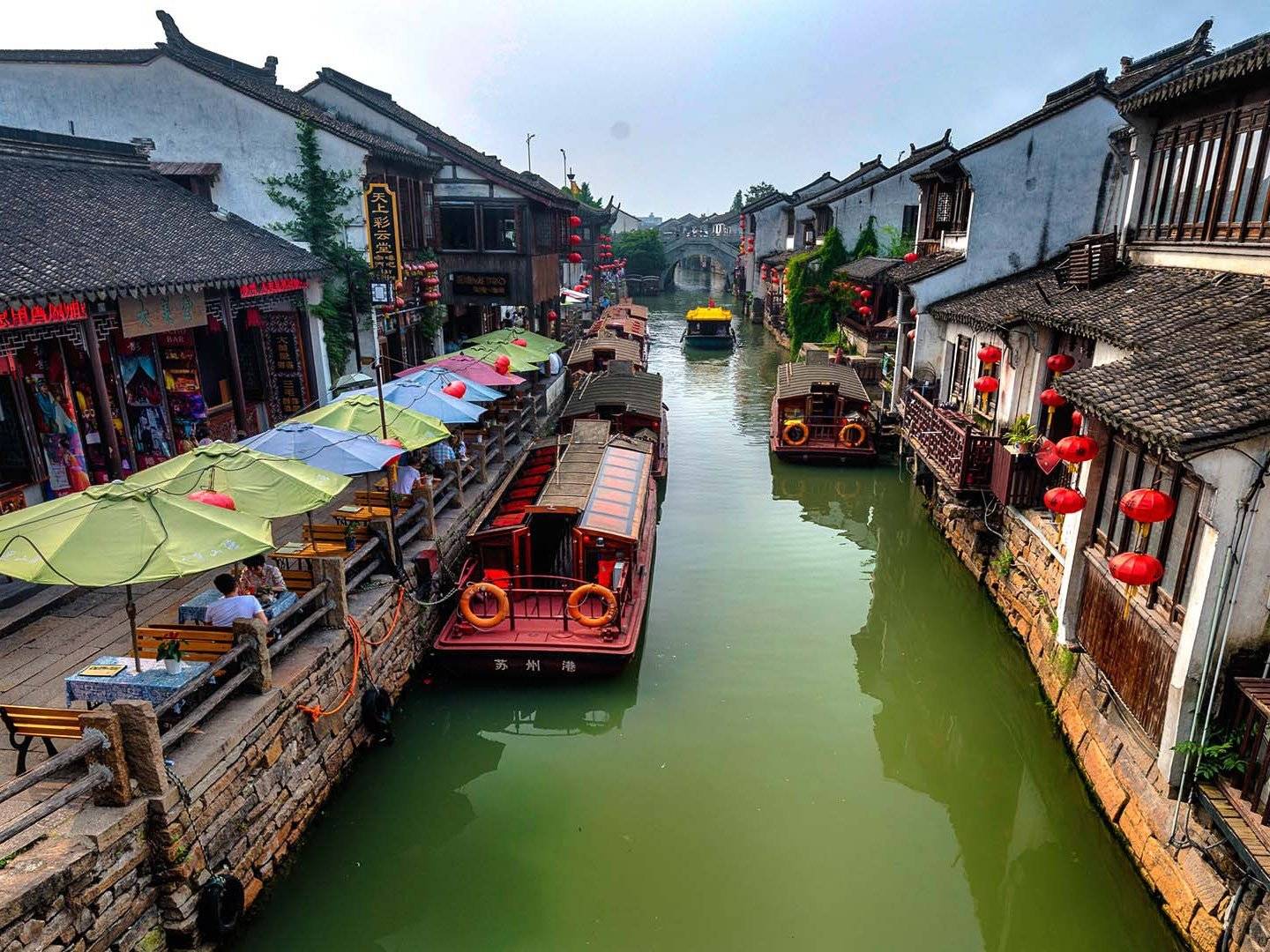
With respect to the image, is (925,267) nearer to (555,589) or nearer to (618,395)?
(618,395)

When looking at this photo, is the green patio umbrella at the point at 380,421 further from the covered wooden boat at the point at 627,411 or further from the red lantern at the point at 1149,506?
the red lantern at the point at 1149,506

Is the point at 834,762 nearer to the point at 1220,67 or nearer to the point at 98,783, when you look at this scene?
the point at 98,783

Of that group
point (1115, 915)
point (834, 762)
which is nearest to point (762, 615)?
point (834, 762)

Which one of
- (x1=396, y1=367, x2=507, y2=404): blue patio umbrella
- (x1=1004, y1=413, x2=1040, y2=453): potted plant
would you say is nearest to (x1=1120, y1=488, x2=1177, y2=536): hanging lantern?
(x1=1004, y1=413, x2=1040, y2=453): potted plant

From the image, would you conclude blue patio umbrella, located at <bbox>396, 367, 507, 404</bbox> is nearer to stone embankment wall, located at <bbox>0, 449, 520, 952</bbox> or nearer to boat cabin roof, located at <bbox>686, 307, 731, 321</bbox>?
stone embankment wall, located at <bbox>0, 449, 520, 952</bbox>

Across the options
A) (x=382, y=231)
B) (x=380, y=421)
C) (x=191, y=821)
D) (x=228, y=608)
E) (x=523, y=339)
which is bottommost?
(x=191, y=821)

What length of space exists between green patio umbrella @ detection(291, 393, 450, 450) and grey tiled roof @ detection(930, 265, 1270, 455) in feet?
29.0

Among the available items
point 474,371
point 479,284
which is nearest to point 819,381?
point 474,371

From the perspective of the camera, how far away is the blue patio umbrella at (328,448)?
1037cm

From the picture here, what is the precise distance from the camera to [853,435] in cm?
2298

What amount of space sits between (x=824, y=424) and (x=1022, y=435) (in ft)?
31.0

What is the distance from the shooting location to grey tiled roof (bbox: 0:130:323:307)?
1088cm

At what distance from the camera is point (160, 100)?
18641 millimetres

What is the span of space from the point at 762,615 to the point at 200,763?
9874mm
